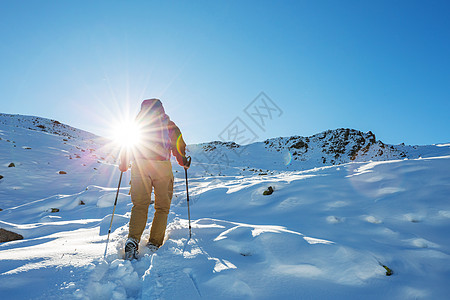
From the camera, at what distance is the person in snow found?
286 centimetres

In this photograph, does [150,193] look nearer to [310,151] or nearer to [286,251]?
[286,251]

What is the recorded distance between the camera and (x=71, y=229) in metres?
4.61

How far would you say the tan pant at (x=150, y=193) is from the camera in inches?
113

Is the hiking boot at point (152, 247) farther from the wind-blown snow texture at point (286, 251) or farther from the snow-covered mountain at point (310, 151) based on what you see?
the snow-covered mountain at point (310, 151)

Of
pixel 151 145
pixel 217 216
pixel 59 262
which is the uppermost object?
pixel 151 145

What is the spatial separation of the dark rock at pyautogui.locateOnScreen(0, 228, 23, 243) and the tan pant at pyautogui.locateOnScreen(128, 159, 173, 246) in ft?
9.26

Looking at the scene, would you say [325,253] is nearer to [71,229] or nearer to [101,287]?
[101,287]

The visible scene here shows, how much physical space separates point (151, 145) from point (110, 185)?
34.5ft

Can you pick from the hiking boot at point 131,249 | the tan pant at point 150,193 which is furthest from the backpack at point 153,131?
the hiking boot at point 131,249

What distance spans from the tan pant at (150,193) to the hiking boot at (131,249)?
0.48 feet

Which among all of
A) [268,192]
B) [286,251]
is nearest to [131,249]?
[286,251]

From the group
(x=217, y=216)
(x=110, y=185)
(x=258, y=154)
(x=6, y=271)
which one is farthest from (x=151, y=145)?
(x=258, y=154)

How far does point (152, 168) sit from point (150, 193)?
37 cm

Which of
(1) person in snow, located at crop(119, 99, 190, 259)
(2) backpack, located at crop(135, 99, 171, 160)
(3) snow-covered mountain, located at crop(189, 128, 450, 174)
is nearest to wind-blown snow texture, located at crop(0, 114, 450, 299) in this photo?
(1) person in snow, located at crop(119, 99, 190, 259)
